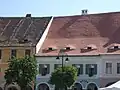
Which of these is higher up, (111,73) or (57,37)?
(57,37)

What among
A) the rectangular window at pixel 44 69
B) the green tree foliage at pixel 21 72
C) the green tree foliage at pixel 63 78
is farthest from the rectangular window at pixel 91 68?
the green tree foliage at pixel 21 72

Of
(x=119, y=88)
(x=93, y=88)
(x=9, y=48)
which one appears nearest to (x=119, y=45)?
(x=93, y=88)

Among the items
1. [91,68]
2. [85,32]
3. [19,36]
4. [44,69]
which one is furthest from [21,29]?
[91,68]

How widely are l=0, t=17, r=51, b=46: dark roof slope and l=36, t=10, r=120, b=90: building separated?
1.32 meters

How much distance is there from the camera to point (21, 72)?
1594 inches

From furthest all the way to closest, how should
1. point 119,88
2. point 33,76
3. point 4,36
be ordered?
point 4,36, point 33,76, point 119,88

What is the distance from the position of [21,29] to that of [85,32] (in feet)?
25.8

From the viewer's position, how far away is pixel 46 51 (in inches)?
1809

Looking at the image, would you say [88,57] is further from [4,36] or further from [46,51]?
[4,36]

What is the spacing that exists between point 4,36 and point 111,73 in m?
13.8

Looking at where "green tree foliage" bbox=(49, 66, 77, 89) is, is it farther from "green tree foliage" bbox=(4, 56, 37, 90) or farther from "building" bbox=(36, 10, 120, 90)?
"building" bbox=(36, 10, 120, 90)

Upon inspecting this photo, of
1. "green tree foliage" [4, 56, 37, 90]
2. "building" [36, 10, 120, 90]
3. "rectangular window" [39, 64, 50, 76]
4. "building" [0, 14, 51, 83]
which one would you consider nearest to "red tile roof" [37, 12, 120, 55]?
"building" [36, 10, 120, 90]

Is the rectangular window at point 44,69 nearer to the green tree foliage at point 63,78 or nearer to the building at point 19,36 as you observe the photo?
the building at point 19,36

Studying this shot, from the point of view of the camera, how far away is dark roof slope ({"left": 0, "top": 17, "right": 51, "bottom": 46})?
154 ft
